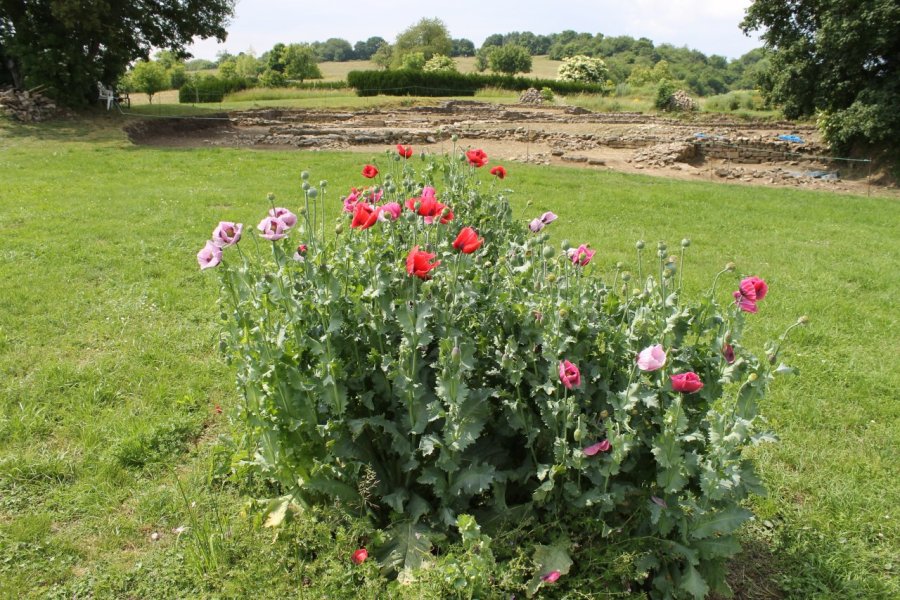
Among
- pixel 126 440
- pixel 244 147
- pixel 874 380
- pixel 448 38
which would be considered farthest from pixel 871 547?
pixel 448 38

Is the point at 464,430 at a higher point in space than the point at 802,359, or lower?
higher

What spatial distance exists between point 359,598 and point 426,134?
18.1 m

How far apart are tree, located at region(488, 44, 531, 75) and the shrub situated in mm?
61685

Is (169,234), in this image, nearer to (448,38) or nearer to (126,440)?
(126,440)

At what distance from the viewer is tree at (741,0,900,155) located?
46.6ft

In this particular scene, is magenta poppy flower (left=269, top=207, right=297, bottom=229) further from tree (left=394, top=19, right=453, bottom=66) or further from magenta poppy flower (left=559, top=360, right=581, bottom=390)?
tree (left=394, top=19, right=453, bottom=66)

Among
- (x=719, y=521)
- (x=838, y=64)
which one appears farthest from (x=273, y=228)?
(x=838, y=64)

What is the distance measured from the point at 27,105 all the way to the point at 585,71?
134ft

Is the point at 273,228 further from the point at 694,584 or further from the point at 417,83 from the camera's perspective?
the point at 417,83

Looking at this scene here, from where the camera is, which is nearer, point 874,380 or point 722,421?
point 722,421

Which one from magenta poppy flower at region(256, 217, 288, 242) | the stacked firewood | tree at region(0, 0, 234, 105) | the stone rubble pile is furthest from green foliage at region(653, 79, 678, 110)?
magenta poppy flower at region(256, 217, 288, 242)

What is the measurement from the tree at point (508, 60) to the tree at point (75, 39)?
1729 inches

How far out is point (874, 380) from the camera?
4211 millimetres

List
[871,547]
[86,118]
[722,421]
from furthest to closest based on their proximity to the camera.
→ 1. [86,118]
2. [871,547]
3. [722,421]
